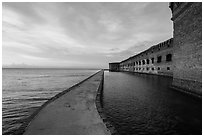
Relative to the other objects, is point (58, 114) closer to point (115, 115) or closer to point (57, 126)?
point (57, 126)

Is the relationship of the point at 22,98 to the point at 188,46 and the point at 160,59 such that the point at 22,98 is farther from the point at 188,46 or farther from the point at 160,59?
the point at 160,59

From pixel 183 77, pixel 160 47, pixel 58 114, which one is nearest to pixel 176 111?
pixel 183 77

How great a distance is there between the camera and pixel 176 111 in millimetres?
6484

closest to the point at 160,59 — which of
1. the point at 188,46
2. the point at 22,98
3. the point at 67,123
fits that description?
the point at 188,46

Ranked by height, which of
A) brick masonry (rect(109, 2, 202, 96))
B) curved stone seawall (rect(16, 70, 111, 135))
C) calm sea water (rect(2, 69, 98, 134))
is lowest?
calm sea water (rect(2, 69, 98, 134))

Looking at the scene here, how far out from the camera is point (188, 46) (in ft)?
29.8

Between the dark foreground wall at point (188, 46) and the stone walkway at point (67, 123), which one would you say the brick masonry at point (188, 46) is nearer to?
the dark foreground wall at point (188, 46)

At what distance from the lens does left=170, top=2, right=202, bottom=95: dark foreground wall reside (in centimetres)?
795

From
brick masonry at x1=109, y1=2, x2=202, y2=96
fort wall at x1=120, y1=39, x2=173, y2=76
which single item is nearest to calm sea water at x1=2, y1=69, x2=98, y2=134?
brick masonry at x1=109, y1=2, x2=202, y2=96

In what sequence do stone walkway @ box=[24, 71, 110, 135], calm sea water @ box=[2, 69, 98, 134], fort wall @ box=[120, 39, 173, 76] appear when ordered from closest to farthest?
stone walkway @ box=[24, 71, 110, 135], calm sea water @ box=[2, 69, 98, 134], fort wall @ box=[120, 39, 173, 76]

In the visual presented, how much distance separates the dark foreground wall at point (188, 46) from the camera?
795 centimetres

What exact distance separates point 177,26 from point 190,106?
706 centimetres

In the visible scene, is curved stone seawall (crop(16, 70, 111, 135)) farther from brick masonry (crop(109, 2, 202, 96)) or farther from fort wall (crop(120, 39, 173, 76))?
fort wall (crop(120, 39, 173, 76))

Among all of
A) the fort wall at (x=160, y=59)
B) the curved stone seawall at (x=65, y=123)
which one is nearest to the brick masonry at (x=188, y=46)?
the curved stone seawall at (x=65, y=123)
